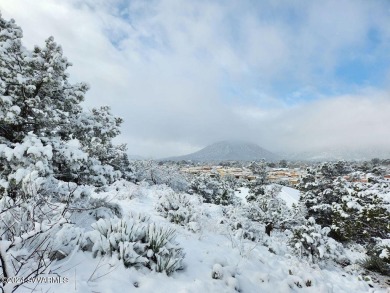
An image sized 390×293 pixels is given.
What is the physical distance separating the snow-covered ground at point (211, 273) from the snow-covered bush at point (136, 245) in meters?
0.14

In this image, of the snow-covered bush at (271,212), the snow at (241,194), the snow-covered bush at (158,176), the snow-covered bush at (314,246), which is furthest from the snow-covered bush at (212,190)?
the snow-covered bush at (314,246)

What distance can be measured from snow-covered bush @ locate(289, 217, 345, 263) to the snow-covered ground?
445 mm

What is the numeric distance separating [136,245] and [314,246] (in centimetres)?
678

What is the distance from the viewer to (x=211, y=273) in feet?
16.8

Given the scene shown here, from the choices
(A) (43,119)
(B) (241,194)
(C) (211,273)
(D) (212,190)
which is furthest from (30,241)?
(B) (241,194)

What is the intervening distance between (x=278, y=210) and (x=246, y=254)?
8612 mm

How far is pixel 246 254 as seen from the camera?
6945 millimetres

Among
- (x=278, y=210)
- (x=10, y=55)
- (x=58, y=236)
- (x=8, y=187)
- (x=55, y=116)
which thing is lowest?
(x=278, y=210)

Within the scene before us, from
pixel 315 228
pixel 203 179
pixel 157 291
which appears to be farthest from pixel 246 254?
pixel 203 179

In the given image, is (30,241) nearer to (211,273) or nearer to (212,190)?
(211,273)

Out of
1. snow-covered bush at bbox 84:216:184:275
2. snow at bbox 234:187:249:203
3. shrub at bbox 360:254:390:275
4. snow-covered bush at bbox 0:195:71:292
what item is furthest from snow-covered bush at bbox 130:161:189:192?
snow-covered bush at bbox 0:195:71:292

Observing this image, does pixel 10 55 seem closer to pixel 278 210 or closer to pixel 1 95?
pixel 1 95

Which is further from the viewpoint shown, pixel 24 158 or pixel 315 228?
pixel 315 228

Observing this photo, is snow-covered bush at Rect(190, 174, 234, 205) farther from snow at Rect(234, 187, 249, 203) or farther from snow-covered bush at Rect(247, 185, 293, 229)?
snow-covered bush at Rect(247, 185, 293, 229)
